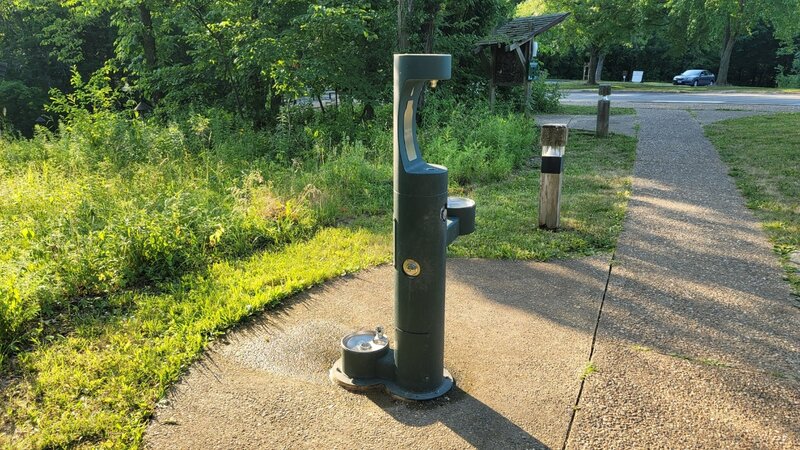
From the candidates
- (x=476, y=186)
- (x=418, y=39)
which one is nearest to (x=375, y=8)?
(x=418, y=39)

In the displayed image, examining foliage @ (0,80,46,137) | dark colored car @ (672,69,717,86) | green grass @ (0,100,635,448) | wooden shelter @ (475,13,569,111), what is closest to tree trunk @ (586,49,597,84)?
dark colored car @ (672,69,717,86)

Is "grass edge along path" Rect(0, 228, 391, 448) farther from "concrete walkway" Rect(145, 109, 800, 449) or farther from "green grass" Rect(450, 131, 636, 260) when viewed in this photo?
"green grass" Rect(450, 131, 636, 260)

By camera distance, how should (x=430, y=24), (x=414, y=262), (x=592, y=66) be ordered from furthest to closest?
(x=592, y=66), (x=430, y=24), (x=414, y=262)

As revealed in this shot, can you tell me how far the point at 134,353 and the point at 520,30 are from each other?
1248 cm

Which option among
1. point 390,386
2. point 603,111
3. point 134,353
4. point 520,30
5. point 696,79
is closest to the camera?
point 390,386

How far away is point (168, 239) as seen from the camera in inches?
183

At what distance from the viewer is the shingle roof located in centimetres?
1252

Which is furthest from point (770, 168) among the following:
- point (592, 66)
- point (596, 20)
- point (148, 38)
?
point (592, 66)

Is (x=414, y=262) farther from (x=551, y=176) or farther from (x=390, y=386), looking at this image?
(x=551, y=176)

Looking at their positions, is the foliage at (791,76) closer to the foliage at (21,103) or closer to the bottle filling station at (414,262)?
the foliage at (21,103)

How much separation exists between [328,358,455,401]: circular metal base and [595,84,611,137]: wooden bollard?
9224 millimetres

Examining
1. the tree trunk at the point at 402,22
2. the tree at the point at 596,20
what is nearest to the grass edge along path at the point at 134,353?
the tree trunk at the point at 402,22

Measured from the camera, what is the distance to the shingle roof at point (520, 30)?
1252cm

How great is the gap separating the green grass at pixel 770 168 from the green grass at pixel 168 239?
1350mm
